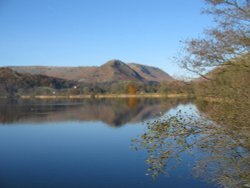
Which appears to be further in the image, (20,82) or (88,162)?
(20,82)

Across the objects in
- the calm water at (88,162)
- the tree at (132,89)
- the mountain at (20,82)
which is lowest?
the calm water at (88,162)

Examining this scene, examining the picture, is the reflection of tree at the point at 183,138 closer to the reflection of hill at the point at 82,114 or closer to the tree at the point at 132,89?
the reflection of hill at the point at 82,114

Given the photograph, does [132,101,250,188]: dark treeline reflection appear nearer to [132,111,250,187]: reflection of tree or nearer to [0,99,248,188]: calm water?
[132,111,250,187]: reflection of tree

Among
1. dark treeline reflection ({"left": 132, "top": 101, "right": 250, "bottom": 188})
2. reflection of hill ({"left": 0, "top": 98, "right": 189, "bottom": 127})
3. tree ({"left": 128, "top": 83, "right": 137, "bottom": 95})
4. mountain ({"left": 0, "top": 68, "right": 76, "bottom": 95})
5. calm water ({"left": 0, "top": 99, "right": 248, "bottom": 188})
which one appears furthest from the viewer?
mountain ({"left": 0, "top": 68, "right": 76, "bottom": 95})

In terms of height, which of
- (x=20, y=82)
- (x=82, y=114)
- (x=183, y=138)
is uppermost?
(x=20, y=82)

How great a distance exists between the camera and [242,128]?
5.36 meters

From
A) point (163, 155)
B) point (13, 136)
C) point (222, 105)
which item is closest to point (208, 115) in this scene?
point (222, 105)

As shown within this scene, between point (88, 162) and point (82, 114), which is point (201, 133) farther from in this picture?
point (82, 114)

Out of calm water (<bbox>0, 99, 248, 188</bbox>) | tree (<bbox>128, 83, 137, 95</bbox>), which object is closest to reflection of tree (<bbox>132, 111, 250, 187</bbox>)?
calm water (<bbox>0, 99, 248, 188</bbox>)

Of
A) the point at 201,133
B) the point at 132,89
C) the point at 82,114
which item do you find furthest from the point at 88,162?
the point at 132,89

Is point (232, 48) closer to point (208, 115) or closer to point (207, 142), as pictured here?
point (208, 115)

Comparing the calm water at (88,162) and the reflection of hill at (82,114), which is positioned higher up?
the reflection of hill at (82,114)

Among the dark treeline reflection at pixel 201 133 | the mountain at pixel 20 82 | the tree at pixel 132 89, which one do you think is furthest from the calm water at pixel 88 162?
the mountain at pixel 20 82

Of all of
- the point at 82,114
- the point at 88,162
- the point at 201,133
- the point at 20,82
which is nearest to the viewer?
the point at 201,133
